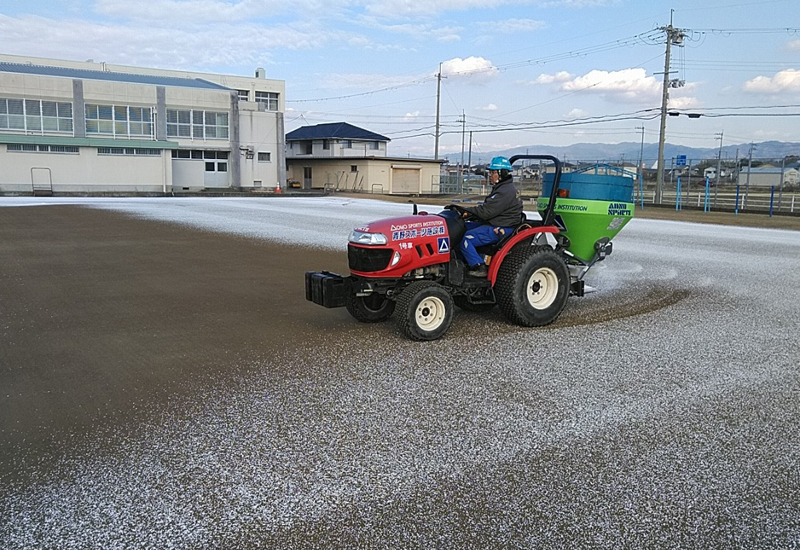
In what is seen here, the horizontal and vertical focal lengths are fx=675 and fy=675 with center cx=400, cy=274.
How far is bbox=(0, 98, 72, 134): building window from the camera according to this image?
4203 cm

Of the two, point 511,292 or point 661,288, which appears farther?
point 661,288

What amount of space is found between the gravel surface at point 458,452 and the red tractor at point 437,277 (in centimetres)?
27

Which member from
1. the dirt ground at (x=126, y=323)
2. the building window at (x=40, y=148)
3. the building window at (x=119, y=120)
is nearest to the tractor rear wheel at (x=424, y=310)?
the dirt ground at (x=126, y=323)

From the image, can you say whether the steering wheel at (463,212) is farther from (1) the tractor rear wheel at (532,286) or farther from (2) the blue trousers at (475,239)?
(1) the tractor rear wheel at (532,286)

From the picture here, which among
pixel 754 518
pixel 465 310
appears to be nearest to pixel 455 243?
pixel 465 310

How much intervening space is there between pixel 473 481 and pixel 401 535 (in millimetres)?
706

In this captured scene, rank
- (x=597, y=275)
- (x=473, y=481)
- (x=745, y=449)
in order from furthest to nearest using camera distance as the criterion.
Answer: (x=597, y=275)
(x=745, y=449)
(x=473, y=481)

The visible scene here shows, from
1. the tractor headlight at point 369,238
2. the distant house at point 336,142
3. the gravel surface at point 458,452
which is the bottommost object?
the gravel surface at point 458,452

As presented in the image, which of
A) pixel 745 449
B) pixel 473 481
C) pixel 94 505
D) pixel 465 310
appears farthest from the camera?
pixel 465 310

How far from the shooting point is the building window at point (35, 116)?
4203cm

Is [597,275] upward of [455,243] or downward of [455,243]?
downward

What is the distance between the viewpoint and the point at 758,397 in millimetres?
5402

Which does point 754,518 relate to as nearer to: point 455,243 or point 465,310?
point 455,243

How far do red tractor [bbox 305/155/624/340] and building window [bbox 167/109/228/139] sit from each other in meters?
44.3
